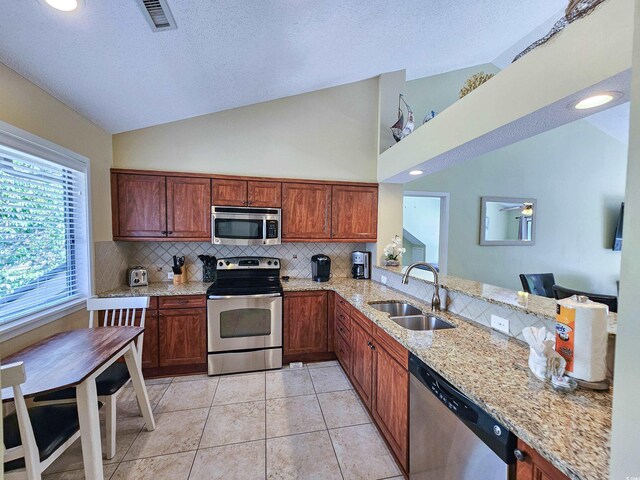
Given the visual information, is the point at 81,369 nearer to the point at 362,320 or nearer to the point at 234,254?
the point at 362,320

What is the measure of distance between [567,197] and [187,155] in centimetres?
595

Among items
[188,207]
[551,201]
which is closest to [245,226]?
[188,207]

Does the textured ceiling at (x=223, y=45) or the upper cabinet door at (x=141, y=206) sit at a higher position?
the textured ceiling at (x=223, y=45)

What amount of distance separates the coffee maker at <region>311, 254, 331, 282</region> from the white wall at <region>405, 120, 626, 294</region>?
1.84 meters

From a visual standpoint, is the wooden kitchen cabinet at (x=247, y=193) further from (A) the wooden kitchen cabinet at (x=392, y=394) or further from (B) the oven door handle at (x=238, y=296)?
(A) the wooden kitchen cabinet at (x=392, y=394)

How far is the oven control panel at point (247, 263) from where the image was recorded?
3.26m

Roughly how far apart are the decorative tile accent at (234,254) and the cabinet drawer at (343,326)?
821 mm

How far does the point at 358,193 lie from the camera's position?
11.3ft

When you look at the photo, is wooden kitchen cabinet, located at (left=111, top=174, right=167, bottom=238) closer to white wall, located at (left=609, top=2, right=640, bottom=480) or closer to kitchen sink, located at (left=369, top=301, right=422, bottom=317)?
kitchen sink, located at (left=369, top=301, right=422, bottom=317)

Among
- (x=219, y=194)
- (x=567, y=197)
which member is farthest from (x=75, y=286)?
(x=567, y=197)

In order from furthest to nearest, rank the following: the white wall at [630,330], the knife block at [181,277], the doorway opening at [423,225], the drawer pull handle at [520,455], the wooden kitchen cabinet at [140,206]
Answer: the doorway opening at [423,225] < the knife block at [181,277] < the wooden kitchen cabinet at [140,206] < the drawer pull handle at [520,455] < the white wall at [630,330]

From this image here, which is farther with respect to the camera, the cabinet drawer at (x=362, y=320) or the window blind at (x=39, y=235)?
the cabinet drawer at (x=362, y=320)

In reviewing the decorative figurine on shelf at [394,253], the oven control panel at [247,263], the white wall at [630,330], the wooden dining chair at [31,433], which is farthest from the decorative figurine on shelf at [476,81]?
the wooden dining chair at [31,433]

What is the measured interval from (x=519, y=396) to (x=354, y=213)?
2603mm
